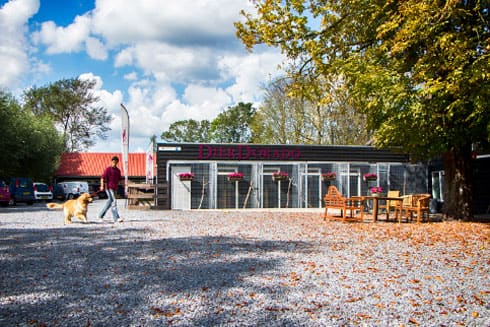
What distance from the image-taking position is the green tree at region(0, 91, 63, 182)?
26.5 meters

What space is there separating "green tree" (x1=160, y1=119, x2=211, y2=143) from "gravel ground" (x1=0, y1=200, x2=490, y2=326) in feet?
189

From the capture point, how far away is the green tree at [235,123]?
58500mm

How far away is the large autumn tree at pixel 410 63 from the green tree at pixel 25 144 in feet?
63.3

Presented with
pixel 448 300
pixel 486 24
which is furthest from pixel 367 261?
pixel 486 24

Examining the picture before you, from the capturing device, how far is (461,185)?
13.7 metres

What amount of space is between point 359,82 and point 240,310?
892cm

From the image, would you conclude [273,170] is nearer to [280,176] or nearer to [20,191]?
[280,176]

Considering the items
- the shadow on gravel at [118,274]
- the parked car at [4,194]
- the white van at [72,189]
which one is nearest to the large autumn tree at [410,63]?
the shadow on gravel at [118,274]

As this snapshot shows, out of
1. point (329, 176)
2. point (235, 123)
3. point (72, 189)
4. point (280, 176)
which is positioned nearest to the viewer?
point (280, 176)

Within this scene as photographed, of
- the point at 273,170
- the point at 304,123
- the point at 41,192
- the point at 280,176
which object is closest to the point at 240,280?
the point at 280,176

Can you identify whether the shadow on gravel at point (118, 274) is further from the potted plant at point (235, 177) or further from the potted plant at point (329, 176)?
the potted plant at point (329, 176)

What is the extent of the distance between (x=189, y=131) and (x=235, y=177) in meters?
48.8

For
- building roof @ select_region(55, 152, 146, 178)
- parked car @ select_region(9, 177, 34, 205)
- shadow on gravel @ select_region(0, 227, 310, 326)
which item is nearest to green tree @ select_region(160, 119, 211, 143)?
building roof @ select_region(55, 152, 146, 178)

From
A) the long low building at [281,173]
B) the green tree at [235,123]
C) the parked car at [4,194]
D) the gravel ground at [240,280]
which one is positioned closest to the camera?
the gravel ground at [240,280]
